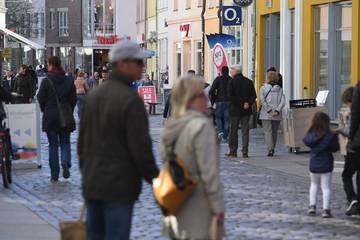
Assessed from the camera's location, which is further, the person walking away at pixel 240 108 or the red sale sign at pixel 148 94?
the red sale sign at pixel 148 94

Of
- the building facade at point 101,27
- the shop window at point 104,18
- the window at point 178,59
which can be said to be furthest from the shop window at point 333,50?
the shop window at point 104,18

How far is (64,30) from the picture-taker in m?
91.1

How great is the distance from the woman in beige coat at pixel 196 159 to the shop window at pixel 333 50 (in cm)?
1783

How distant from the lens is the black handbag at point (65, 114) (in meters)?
14.9

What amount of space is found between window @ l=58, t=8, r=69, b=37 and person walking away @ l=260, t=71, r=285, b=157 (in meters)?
71.8

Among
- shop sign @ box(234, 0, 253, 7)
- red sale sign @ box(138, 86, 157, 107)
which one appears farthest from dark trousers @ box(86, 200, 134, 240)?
red sale sign @ box(138, 86, 157, 107)

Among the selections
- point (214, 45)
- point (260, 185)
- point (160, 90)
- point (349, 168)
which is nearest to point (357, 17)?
point (214, 45)

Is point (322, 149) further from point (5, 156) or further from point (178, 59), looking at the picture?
point (178, 59)

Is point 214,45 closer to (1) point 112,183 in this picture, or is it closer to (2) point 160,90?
(1) point 112,183

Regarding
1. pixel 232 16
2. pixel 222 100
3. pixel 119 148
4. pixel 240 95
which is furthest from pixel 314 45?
pixel 119 148

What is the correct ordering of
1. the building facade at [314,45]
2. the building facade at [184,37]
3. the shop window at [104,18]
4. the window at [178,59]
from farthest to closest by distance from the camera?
the shop window at [104,18] → the window at [178,59] → the building facade at [184,37] → the building facade at [314,45]

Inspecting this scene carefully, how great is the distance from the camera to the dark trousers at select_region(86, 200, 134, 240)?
6.54 metres

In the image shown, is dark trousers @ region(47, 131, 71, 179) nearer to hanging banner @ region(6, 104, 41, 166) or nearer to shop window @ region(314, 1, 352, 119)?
hanging banner @ region(6, 104, 41, 166)

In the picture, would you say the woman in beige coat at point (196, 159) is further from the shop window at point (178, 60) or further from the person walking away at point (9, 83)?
the shop window at point (178, 60)
